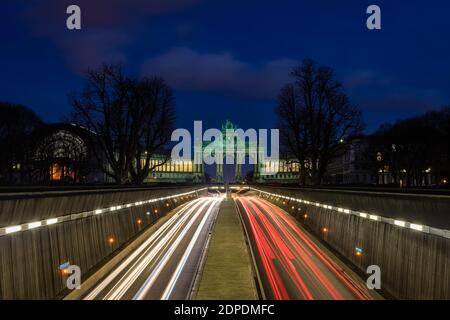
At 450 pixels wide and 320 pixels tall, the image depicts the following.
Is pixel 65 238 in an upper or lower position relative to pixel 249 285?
upper

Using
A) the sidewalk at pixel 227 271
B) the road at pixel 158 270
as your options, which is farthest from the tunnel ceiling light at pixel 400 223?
the road at pixel 158 270

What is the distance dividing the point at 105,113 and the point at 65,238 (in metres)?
52.0

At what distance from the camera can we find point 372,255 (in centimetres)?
1759

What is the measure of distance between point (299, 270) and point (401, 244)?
17.2ft

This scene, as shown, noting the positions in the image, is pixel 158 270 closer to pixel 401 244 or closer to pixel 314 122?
pixel 401 244

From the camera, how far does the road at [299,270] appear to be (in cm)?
1573

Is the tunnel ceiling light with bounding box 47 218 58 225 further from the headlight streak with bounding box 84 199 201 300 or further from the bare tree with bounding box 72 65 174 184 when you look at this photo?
the bare tree with bounding box 72 65 174 184


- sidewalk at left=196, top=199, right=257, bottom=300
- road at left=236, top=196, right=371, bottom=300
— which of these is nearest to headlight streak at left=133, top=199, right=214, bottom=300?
sidewalk at left=196, top=199, right=257, bottom=300

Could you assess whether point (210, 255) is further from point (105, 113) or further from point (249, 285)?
point (105, 113)

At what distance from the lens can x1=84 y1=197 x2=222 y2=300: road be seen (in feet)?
51.8

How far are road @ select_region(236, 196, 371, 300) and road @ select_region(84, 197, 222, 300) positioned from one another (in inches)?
105

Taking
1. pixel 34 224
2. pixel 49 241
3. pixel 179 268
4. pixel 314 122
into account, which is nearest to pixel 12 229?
pixel 34 224
